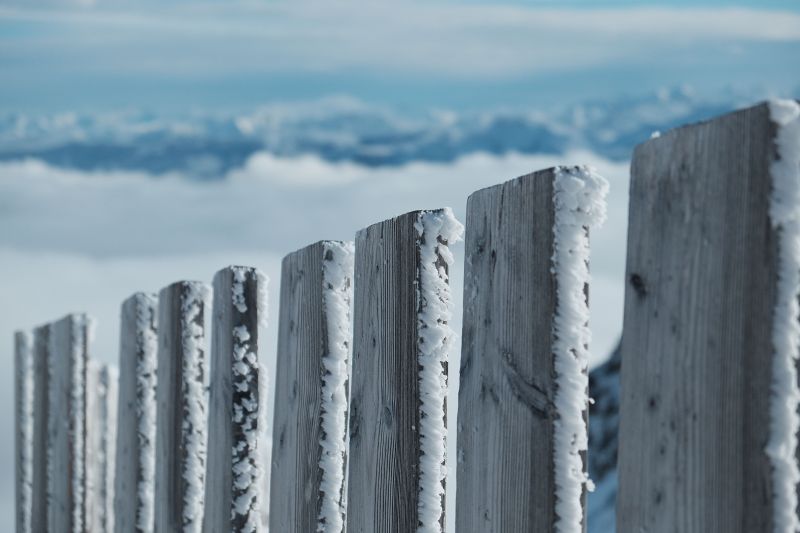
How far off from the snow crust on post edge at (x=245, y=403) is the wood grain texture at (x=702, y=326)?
4.08 feet

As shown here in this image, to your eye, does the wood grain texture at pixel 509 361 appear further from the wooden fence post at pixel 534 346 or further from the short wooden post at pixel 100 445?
the short wooden post at pixel 100 445

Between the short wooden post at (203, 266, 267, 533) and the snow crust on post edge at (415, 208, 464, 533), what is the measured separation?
2.54ft

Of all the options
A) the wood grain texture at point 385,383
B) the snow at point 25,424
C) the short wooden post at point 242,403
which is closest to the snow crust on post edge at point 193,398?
the short wooden post at point 242,403

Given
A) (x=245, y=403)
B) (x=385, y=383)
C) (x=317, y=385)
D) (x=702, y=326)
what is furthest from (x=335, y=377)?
(x=702, y=326)

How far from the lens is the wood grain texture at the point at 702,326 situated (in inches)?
41.8

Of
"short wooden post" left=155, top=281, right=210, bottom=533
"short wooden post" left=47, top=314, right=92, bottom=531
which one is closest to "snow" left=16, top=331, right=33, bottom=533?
"short wooden post" left=47, top=314, right=92, bottom=531

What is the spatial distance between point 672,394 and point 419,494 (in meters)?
0.61

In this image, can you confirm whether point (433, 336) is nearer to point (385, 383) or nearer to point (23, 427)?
point (385, 383)

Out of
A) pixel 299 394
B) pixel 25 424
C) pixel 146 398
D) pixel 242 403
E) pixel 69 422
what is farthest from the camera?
pixel 25 424

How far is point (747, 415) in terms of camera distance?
1.07 metres

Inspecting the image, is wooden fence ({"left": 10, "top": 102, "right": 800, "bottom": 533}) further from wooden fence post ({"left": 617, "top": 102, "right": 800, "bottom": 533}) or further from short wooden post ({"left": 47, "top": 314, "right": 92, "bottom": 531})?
short wooden post ({"left": 47, "top": 314, "right": 92, "bottom": 531})

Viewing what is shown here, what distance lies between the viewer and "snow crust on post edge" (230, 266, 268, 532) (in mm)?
2266

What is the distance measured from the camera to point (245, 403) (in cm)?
228

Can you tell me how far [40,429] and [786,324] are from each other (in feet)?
12.5
